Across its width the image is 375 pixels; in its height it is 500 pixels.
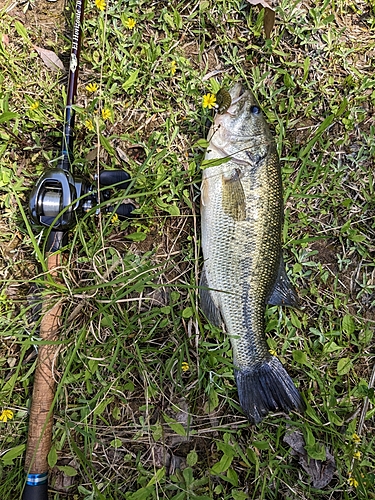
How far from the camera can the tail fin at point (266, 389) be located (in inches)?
95.8

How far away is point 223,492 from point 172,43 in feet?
9.71

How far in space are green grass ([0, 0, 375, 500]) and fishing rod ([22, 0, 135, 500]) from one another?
4.2 inches

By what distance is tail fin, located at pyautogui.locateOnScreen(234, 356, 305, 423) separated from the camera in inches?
95.8

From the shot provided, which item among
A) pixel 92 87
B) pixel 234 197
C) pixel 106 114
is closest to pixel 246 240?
pixel 234 197

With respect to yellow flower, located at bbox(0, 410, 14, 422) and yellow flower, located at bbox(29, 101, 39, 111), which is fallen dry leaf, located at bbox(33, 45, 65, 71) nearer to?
yellow flower, located at bbox(29, 101, 39, 111)

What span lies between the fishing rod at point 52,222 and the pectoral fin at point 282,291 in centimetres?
103

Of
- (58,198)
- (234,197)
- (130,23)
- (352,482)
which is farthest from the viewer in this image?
(130,23)

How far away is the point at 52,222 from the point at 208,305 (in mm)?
1060

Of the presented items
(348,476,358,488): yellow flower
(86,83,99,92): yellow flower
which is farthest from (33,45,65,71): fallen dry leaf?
(348,476,358,488): yellow flower

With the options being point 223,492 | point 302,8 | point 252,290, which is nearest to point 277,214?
point 252,290

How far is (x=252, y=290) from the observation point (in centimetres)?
241

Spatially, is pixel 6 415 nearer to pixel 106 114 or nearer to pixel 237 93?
pixel 106 114

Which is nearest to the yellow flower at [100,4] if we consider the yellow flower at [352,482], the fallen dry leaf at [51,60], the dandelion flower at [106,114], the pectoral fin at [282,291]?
the fallen dry leaf at [51,60]

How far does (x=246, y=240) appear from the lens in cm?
238
